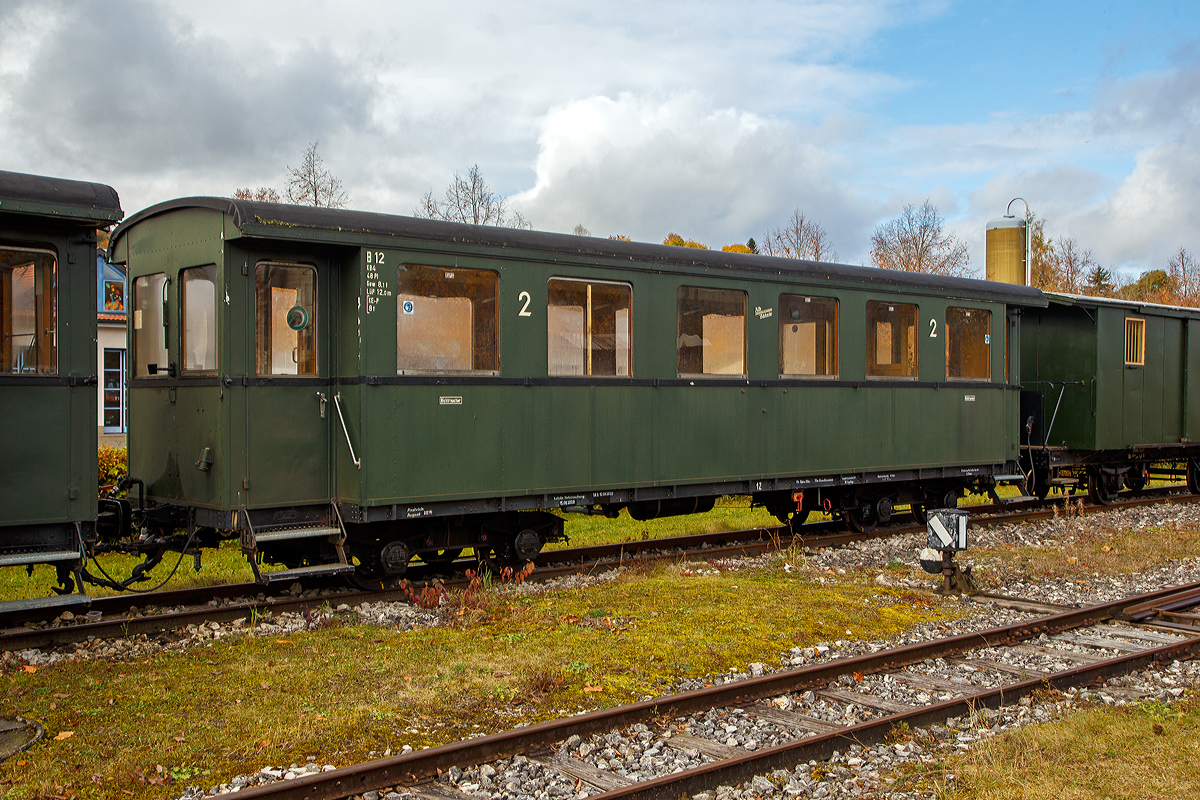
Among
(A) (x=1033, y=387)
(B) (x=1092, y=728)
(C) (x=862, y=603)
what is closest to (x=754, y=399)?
(C) (x=862, y=603)

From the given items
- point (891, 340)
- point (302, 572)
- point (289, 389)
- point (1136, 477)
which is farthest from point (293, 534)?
point (1136, 477)

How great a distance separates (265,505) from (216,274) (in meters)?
1.91

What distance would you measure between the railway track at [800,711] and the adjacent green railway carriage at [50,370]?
3390 mm

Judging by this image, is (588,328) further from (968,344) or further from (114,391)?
(114,391)

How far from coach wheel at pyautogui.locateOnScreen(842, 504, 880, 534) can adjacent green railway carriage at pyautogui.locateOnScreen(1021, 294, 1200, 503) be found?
4.30 metres

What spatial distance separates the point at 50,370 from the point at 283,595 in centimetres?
289

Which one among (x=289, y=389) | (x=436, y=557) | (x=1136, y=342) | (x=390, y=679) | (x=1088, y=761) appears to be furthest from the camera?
(x=1136, y=342)

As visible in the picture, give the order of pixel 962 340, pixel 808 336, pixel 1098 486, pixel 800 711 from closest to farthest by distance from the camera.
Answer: pixel 800 711
pixel 808 336
pixel 962 340
pixel 1098 486

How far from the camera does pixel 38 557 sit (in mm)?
6660

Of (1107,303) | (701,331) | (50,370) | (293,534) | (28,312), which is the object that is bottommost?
(293,534)

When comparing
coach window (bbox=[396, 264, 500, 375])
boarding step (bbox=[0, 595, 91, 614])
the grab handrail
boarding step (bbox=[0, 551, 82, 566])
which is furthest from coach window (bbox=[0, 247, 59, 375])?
coach window (bbox=[396, 264, 500, 375])

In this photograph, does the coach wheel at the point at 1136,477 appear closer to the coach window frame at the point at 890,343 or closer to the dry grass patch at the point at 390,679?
the coach window frame at the point at 890,343

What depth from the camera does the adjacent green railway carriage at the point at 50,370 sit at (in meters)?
6.68

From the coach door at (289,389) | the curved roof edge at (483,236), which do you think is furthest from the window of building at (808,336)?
the coach door at (289,389)
